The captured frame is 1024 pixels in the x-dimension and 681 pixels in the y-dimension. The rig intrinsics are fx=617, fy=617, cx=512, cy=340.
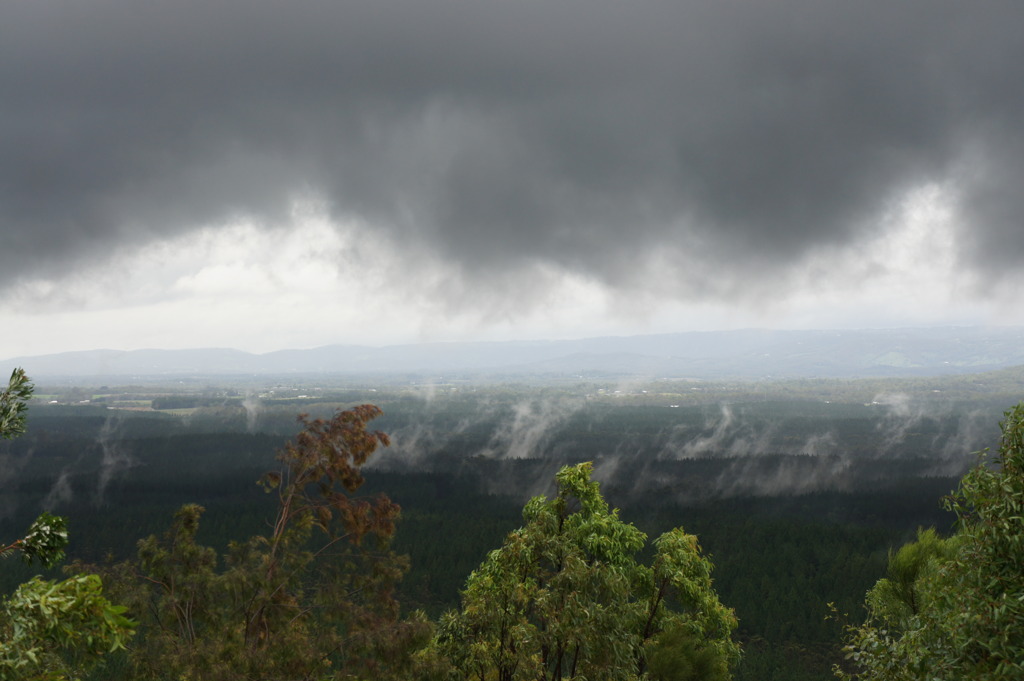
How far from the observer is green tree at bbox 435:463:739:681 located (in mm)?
16703

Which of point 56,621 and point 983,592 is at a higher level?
point 56,621

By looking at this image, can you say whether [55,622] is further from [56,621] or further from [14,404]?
[14,404]

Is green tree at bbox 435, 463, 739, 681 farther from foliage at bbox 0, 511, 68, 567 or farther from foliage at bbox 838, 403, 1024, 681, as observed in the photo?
foliage at bbox 0, 511, 68, 567

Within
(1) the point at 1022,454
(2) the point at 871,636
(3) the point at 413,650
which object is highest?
(1) the point at 1022,454

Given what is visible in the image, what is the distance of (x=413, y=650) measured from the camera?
2081 cm

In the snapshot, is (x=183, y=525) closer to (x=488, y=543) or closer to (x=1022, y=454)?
(x=1022, y=454)

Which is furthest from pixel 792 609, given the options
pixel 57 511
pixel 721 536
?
pixel 57 511

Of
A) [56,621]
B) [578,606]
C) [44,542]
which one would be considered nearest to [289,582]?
[578,606]

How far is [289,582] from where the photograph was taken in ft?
90.9

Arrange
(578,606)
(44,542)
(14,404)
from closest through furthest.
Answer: (44,542) → (14,404) → (578,606)

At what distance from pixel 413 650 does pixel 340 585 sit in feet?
21.7

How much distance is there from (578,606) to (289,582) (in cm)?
1699

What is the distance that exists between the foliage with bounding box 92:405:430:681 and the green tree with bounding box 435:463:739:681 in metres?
3.68

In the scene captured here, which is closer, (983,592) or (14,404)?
(14,404)
